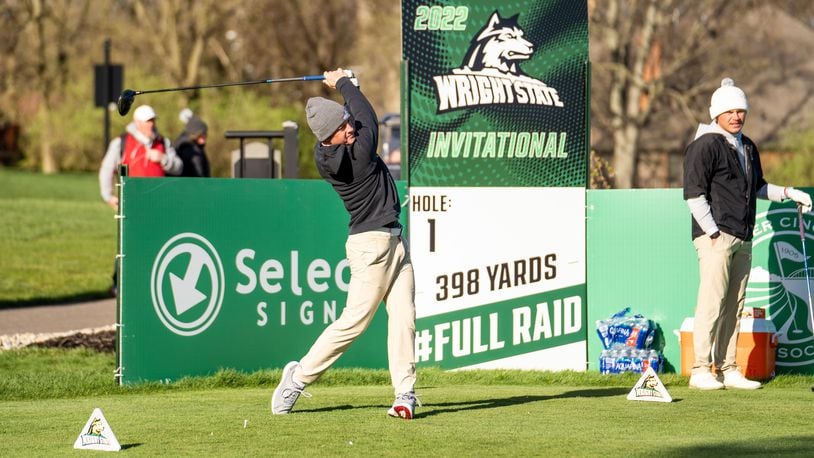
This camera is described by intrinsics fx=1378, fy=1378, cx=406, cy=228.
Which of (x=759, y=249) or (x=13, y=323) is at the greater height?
(x=759, y=249)

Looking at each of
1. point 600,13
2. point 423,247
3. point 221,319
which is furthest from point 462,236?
point 600,13

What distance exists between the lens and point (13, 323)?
14828 millimetres

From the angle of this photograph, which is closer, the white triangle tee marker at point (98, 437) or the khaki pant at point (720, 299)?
the white triangle tee marker at point (98, 437)

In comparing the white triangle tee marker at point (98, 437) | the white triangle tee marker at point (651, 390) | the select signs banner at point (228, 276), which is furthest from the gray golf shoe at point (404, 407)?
the select signs banner at point (228, 276)

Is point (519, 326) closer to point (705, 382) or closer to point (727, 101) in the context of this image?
point (705, 382)

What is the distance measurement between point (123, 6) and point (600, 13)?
21489 millimetres

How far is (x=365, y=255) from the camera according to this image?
26.3 ft

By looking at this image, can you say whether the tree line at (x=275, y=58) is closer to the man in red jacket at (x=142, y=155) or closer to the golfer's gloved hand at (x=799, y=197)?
the man in red jacket at (x=142, y=155)

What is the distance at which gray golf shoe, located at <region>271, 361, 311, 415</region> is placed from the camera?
26.7 feet

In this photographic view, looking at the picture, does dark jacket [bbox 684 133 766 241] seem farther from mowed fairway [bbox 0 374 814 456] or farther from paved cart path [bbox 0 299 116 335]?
paved cart path [bbox 0 299 116 335]

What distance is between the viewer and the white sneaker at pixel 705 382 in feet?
31.2

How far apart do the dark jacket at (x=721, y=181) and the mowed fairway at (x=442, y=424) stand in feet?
3.91

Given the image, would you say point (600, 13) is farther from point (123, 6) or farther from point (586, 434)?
point (586, 434)

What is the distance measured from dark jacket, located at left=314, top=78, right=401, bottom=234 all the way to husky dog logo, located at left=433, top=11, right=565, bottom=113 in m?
2.58
